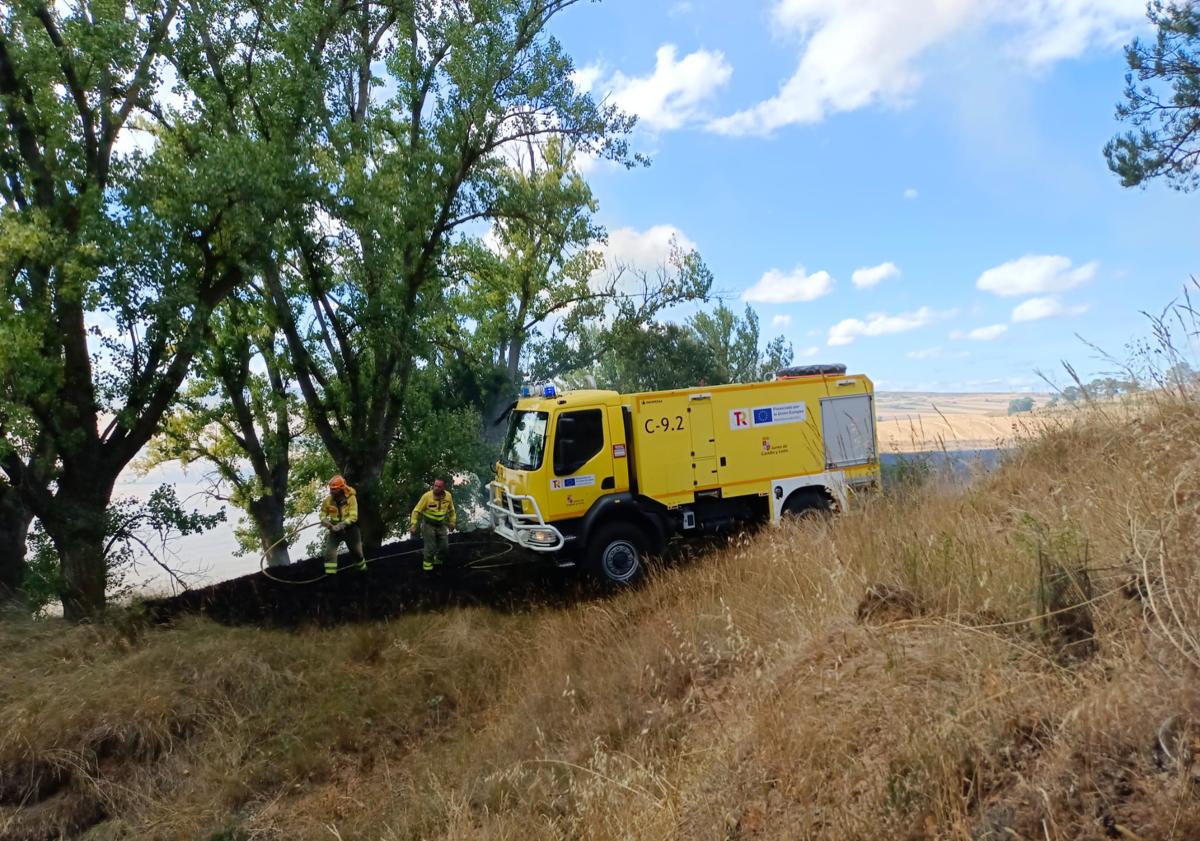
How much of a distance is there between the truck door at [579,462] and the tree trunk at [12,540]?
9.61 m

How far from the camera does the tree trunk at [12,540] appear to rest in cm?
1238

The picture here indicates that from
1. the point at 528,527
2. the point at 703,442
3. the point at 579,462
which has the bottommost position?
the point at 528,527

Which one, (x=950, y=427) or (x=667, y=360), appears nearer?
(x=950, y=427)

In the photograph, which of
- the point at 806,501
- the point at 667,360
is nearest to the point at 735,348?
the point at 667,360

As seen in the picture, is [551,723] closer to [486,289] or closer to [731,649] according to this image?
[731,649]

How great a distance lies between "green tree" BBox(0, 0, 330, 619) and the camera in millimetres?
10406

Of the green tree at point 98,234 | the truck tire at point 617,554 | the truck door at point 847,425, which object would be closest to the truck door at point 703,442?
the truck tire at point 617,554

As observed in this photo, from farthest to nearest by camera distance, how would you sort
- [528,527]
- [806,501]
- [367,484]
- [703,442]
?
[367,484] → [806,501] → [703,442] → [528,527]

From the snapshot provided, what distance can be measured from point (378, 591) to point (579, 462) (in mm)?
3379

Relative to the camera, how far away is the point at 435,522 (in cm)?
1110

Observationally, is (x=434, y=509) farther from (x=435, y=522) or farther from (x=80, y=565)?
(x=80, y=565)

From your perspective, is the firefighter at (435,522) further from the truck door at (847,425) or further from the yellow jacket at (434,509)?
the truck door at (847,425)

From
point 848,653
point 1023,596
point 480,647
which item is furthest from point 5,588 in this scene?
point 1023,596

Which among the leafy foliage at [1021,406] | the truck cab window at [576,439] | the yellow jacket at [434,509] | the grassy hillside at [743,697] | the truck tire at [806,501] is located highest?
the truck cab window at [576,439]
